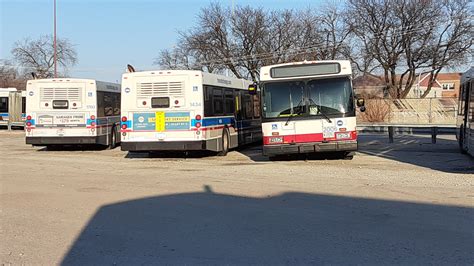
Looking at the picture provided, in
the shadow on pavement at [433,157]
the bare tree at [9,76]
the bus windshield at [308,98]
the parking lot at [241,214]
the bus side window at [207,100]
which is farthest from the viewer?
the bare tree at [9,76]

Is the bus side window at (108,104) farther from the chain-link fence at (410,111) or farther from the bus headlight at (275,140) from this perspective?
the chain-link fence at (410,111)

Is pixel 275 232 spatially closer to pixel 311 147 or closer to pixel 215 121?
pixel 311 147

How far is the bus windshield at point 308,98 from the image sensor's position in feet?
47.3

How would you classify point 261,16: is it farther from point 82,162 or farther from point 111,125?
point 82,162

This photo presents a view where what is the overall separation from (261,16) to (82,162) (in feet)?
139

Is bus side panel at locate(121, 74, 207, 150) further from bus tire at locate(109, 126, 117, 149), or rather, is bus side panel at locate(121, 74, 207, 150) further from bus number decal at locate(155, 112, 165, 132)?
bus tire at locate(109, 126, 117, 149)

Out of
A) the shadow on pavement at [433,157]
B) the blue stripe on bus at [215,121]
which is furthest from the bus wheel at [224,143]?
the shadow on pavement at [433,157]

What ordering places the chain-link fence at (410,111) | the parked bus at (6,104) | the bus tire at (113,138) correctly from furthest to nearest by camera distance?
the chain-link fence at (410,111), the parked bus at (6,104), the bus tire at (113,138)

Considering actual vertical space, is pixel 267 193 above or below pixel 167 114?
below

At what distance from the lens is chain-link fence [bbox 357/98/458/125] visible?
156 ft

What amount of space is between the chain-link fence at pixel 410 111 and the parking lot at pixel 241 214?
33674 millimetres

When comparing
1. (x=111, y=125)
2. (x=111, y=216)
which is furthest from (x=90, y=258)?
(x=111, y=125)

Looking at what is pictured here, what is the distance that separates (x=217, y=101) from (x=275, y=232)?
11.3 m

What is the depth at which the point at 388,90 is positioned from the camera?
60.2 meters
